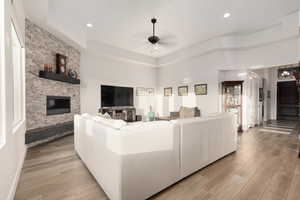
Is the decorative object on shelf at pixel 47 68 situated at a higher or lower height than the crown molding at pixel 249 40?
lower

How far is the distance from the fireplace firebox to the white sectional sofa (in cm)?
239

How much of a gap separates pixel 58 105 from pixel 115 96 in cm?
234

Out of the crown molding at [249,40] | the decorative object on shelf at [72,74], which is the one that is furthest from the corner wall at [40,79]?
the crown molding at [249,40]

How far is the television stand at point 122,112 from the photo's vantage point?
18.7 ft

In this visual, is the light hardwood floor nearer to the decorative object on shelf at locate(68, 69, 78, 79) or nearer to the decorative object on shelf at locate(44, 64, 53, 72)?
the decorative object on shelf at locate(44, 64, 53, 72)

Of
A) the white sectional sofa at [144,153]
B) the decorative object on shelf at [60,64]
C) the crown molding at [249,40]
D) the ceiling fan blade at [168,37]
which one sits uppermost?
the ceiling fan blade at [168,37]

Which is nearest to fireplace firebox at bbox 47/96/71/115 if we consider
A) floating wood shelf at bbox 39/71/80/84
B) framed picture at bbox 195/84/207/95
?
floating wood shelf at bbox 39/71/80/84

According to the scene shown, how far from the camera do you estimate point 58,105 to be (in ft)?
14.1

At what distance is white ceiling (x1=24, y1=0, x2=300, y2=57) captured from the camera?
128 inches

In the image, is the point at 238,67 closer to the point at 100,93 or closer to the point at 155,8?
the point at 155,8

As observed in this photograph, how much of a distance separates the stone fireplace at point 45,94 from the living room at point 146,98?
0.03 meters

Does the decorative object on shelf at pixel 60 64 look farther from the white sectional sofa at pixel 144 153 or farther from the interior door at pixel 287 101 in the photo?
the interior door at pixel 287 101

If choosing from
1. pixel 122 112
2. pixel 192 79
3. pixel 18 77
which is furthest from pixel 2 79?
pixel 192 79

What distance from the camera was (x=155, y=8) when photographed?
3.42 metres
